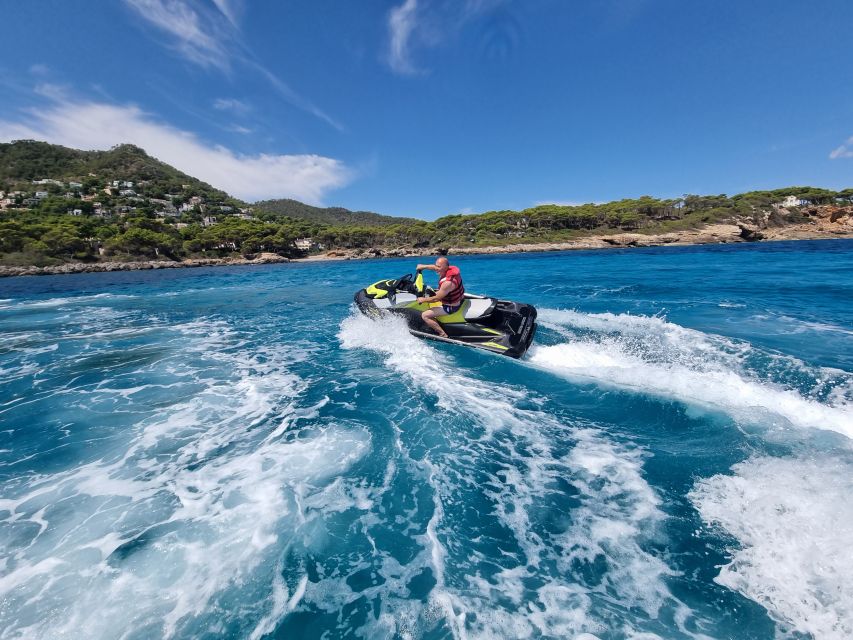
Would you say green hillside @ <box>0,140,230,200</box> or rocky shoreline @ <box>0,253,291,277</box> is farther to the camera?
green hillside @ <box>0,140,230,200</box>

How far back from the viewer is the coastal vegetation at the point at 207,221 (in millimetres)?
51031

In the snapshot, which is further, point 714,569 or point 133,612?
point 714,569

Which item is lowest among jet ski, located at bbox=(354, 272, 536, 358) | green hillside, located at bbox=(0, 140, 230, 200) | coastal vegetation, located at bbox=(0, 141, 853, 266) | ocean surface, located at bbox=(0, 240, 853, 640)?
ocean surface, located at bbox=(0, 240, 853, 640)

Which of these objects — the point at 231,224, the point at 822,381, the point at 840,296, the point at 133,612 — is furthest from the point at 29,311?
the point at 231,224

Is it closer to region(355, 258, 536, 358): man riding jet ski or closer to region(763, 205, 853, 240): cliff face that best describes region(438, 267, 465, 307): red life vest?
region(355, 258, 536, 358): man riding jet ski

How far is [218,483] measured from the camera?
11.8 ft

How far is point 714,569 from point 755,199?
309ft

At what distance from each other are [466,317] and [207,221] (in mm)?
108340

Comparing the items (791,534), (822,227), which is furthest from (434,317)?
(822,227)

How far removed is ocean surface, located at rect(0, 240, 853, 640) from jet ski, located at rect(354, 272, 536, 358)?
413 millimetres

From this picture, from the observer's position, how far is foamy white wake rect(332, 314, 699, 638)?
7.48 feet

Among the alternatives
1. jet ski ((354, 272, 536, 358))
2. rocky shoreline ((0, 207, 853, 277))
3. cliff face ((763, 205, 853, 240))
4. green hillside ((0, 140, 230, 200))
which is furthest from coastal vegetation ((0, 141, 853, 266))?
jet ski ((354, 272, 536, 358))

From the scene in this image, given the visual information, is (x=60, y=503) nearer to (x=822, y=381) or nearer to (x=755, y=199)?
(x=822, y=381)

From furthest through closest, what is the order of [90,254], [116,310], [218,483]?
[90,254] → [116,310] → [218,483]
